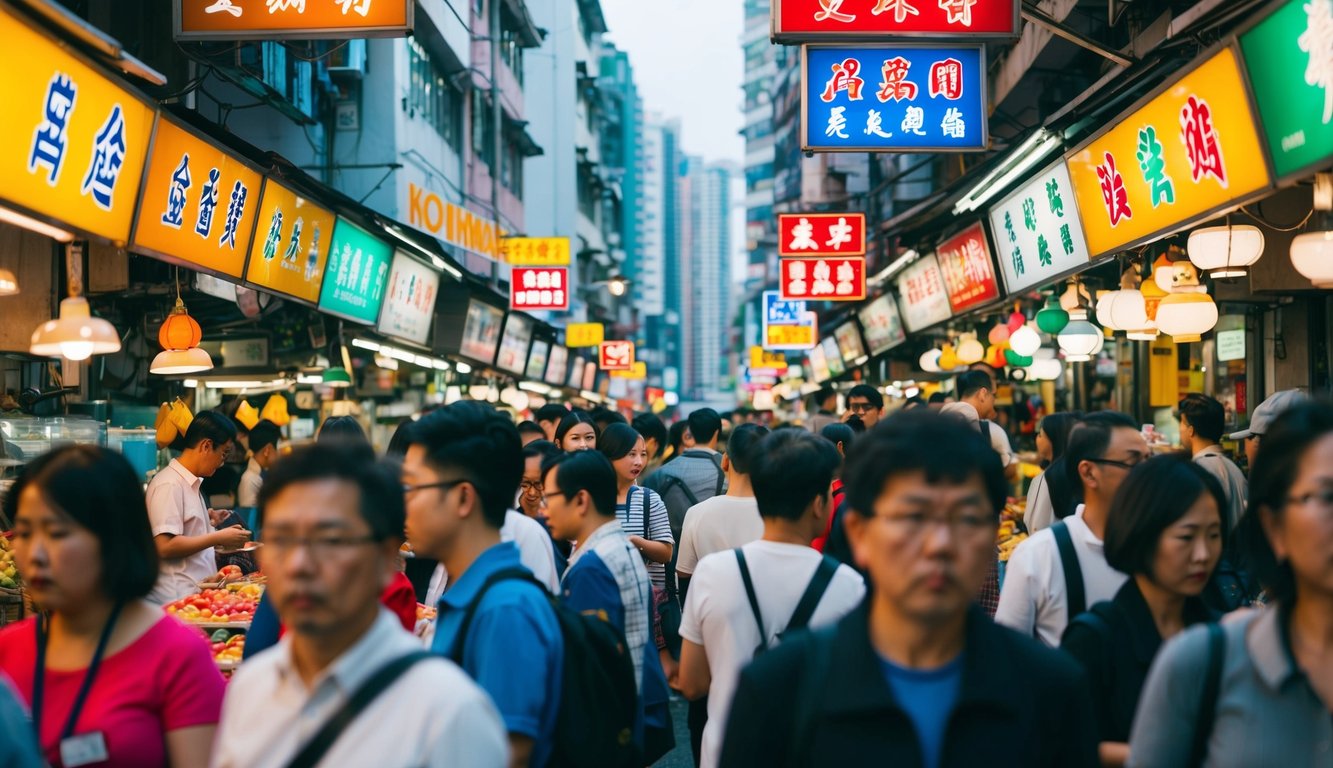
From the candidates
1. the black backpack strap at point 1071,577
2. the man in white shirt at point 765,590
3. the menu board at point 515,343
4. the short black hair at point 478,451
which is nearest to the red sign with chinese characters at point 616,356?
the menu board at point 515,343

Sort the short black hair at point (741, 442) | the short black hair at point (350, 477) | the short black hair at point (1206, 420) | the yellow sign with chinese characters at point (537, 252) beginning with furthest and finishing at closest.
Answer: the yellow sign with chinese characters at point (537, 252) < the short black hair at point (1206, 420) < the short black hair at point (741, 442) < the short black hair at point (350, 477)

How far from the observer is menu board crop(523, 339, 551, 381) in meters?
27.8

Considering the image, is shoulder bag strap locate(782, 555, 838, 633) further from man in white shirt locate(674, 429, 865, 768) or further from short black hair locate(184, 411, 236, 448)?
Answer: short black hair locate(184, 411, 236, 448)

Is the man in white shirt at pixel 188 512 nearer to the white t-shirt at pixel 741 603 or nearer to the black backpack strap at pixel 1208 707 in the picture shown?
the white t-shirt at pixel 741 603

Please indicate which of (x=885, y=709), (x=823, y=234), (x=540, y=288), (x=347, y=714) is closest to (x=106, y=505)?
(x=347, y=714)

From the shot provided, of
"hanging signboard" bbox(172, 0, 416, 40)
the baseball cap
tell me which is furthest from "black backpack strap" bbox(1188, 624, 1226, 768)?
"hanging signboard" bbox(172, 0, 416, 40)

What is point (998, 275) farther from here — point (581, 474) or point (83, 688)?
point (83, 688)

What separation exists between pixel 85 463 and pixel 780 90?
67.1 metres

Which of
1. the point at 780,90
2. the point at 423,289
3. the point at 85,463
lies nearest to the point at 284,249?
the point at 423,289

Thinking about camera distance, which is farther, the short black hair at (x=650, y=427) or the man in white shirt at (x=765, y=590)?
the short black hair at (x=650, y=427)

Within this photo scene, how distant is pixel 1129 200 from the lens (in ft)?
30.0

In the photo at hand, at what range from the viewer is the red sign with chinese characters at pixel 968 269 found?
14.0 metres

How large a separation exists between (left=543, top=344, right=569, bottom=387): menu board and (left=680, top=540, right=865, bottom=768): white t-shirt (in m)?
25.6

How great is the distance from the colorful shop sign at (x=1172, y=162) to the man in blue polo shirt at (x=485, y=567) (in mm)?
4886
